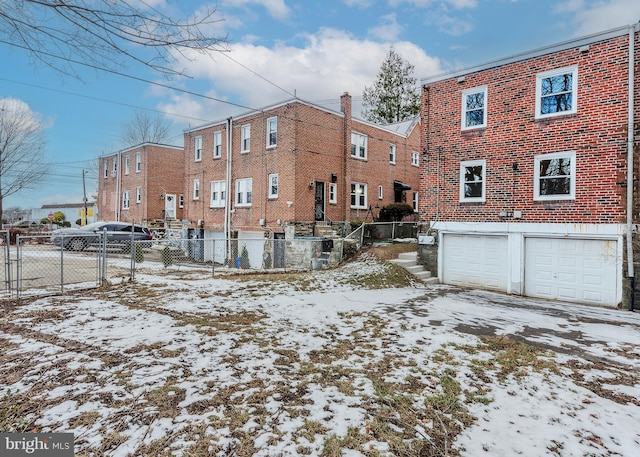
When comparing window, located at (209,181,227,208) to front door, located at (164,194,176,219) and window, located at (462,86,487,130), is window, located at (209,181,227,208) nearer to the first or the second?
front door, located at (164,194,176,219)

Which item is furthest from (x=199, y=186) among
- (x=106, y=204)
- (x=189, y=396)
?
(x=189, y=396)

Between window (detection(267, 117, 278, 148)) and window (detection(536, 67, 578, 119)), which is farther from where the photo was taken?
window (detection(267, 117, 278, 148))

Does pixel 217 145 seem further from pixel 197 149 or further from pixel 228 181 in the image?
pixel 228 181

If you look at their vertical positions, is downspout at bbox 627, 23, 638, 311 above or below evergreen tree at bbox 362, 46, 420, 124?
below

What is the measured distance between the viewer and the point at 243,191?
20.3m

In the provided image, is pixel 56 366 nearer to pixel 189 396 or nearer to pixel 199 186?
pixel 189 396

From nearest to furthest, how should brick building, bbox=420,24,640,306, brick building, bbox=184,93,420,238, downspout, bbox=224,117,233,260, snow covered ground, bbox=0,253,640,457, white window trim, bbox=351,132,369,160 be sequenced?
snow covered ground, bbox=0,253,640,457, brick building, bbox=420,24,640,306, brick building, bbox=184,93,420,238, white window trim, bbox=351,132,369,160, downspout, bbox=224,117,233,260

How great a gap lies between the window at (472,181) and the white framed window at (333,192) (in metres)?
8.27

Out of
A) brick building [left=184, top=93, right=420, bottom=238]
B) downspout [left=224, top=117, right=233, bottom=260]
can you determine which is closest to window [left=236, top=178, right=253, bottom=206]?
brick building [left=184, top=93, right=420, bottom=238]

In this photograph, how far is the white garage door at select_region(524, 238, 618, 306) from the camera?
9.84 metres

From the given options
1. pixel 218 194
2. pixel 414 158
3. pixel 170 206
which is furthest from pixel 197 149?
pixel 414 158

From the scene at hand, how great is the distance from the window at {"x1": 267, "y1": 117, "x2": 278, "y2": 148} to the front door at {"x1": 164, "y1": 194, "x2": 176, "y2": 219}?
1238 cm

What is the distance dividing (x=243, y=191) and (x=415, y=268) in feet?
37.6

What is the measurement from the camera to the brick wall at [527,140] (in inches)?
385
